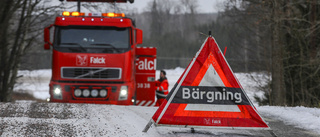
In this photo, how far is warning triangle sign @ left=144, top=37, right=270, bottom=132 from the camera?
6090 millimetres

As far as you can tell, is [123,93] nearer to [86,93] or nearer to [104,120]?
[86,93]

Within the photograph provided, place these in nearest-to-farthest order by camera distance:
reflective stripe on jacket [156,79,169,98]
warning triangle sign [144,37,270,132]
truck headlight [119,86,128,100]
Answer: warning triangle sign [144,37,270,132], truck headlight [119,86,128,100], reflective stripe on jacket [156,79,169,98]

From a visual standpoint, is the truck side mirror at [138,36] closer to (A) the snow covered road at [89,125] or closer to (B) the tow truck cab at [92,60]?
(B) the tow truck cab at [92,60]

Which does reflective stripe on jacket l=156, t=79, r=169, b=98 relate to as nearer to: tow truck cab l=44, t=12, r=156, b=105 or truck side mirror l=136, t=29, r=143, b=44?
tow truck cab l=44, t=12, r=156, b=105

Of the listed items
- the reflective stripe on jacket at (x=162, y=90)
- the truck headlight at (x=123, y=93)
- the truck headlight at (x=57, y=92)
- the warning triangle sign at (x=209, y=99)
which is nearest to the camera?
the warning triangle sign at (x=209, y=99)

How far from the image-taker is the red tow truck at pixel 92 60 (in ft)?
40.4

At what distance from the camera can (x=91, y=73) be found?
12.4m

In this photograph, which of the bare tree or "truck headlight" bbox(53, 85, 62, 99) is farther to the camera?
the bare tree

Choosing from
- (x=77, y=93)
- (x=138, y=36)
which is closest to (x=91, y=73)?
(x=77, y=93)

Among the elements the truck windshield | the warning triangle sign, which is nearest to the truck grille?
the truck windshield

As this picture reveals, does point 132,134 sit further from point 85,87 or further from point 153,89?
point 153,89

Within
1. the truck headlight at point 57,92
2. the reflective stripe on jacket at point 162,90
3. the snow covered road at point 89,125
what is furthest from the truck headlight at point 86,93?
the snow covered road at point 89,125

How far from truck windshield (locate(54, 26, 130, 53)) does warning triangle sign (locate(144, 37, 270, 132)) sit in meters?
6.47

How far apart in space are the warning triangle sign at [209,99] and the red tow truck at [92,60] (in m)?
6.35
